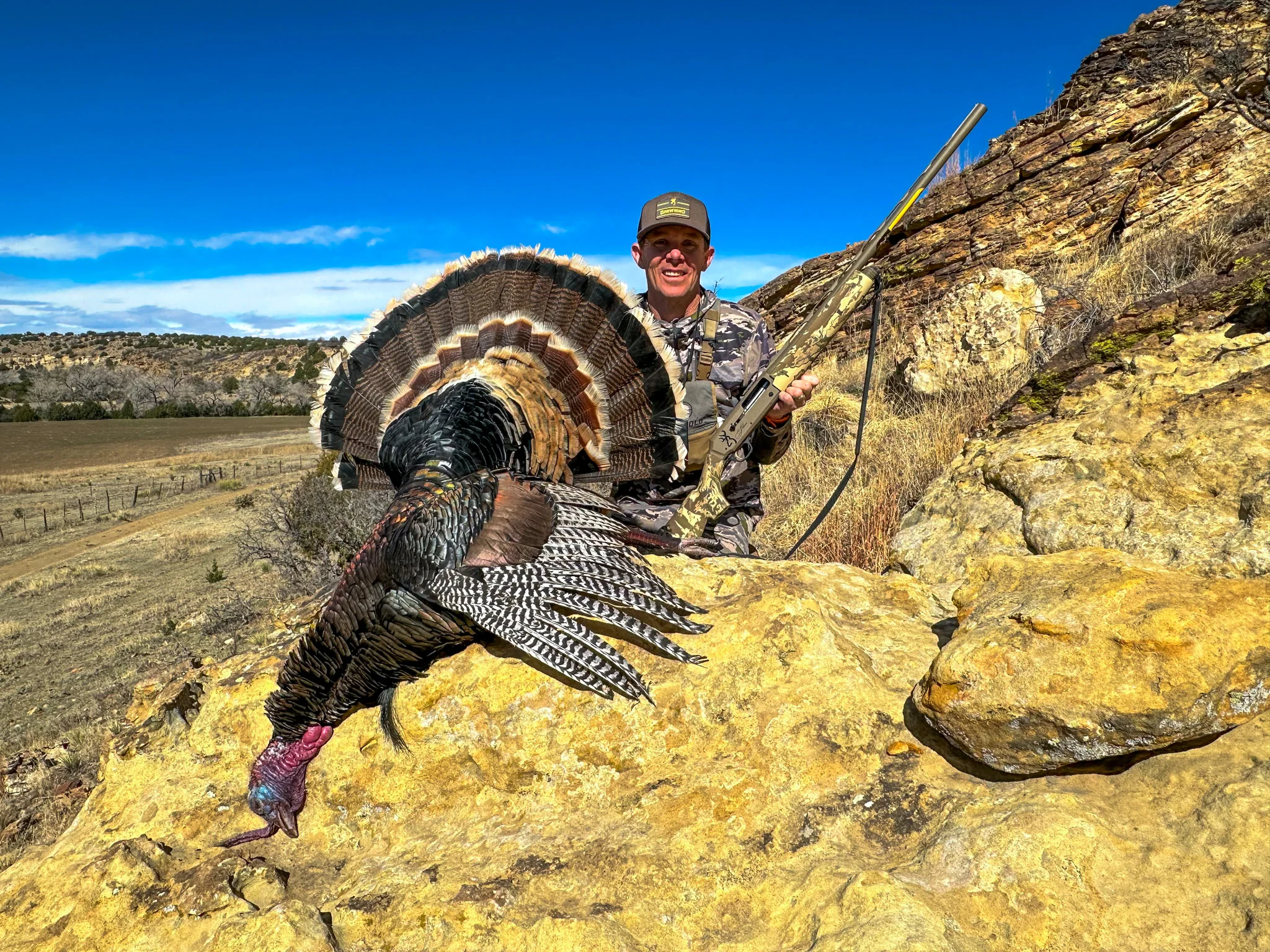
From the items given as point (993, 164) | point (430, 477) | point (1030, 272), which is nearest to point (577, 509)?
point (430, 477)

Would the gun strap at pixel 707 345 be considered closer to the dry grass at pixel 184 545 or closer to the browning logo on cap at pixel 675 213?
the browning logo on cap at pixel 675 213

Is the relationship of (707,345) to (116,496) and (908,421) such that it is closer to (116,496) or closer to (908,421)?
(908,421)

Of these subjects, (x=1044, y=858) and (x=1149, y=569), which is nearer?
(x=1044, y=858)

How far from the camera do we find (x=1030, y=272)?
1029 centimetres

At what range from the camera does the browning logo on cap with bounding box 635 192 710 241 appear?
4895 millimetres

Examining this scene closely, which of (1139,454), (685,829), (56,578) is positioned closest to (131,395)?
(56,578)

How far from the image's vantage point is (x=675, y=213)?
4.91 m

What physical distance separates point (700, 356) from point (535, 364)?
1.30 m

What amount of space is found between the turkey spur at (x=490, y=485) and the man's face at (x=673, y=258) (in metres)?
1.20

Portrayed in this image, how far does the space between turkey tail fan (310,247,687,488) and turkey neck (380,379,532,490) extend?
242 mm

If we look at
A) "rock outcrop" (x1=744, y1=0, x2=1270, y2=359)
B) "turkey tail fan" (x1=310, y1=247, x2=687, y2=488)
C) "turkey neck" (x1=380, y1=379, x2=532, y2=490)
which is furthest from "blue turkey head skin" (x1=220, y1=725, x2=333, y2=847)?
"rock outcrop" (x1=744, y1=0, x2=1270, y2=359)

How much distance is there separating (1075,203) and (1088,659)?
37.2ft

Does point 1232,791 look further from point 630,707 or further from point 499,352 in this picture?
point 499,352

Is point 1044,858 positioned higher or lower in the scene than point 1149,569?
lower
